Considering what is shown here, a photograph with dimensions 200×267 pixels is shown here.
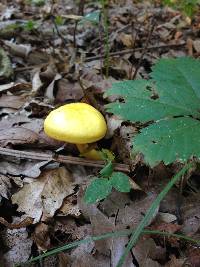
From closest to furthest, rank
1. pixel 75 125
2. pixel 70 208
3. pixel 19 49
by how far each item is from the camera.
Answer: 1. pixel 70 208
2. pixel 75 125
3. pixel 19 49

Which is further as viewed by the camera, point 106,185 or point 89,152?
point 89,152

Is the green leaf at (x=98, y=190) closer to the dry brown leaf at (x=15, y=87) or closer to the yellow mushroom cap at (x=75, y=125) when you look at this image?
the yellow mushroom cap at (x=75, y=125)

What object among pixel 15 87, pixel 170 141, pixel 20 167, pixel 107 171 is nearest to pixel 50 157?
pixel 20 167

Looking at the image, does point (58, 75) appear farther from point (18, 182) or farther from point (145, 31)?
point (145, 31)

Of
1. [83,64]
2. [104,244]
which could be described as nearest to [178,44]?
[83,64]

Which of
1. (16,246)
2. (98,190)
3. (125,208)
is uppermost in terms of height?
(98,190)

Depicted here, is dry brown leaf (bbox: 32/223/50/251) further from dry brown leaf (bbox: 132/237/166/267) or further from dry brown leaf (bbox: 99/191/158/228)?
dry brown leaf (bbox: 132/237/166/267)

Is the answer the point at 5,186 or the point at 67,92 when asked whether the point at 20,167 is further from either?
the point at 67,92

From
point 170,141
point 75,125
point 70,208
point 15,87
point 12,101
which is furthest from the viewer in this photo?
point 15,87
